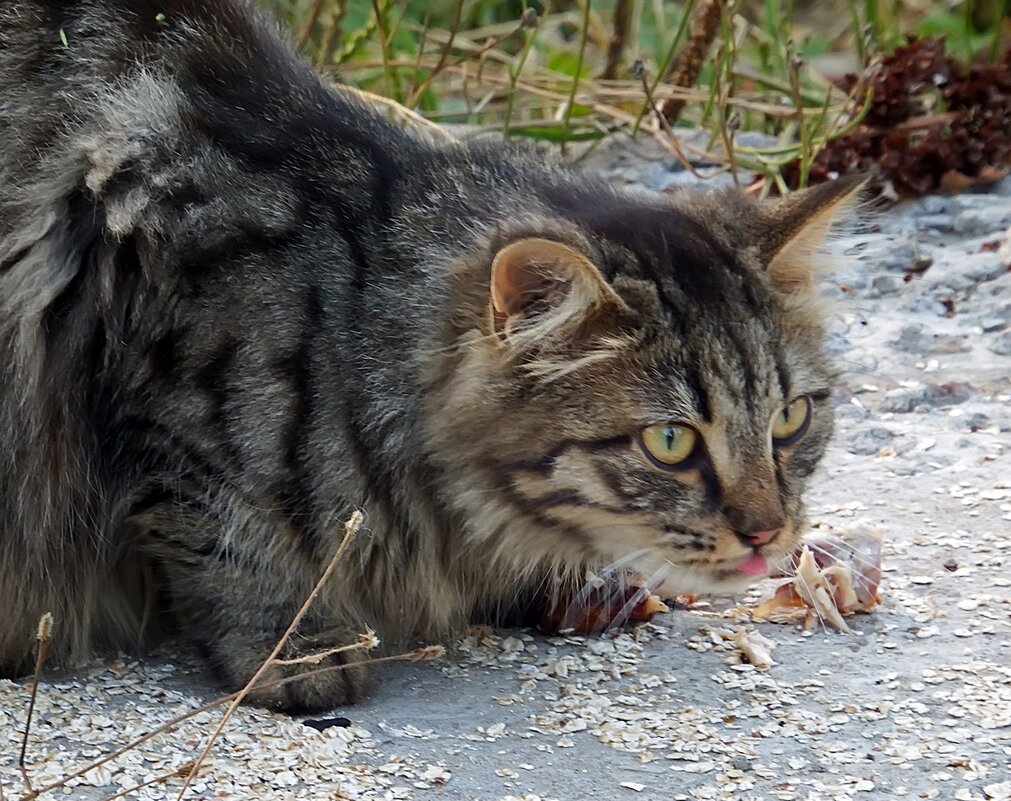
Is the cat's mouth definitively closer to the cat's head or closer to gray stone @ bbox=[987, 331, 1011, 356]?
the cat's head

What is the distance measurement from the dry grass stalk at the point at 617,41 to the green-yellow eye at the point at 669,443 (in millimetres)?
3162

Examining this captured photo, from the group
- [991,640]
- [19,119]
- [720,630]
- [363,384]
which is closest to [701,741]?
[720,630]

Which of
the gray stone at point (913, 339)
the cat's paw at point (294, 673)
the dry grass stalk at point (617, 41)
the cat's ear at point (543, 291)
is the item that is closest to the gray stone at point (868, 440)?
the gray stone at point (913, 339)

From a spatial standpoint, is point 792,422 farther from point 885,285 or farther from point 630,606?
point 885,285

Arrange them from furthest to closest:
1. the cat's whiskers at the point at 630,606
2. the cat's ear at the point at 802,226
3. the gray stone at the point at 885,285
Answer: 1. the gray stone at the point at 885,285
2. the cat's whiskers at the point at 630,606
3. the cat's ear at the point at 802,226

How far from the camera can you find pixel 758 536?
7.81 feet

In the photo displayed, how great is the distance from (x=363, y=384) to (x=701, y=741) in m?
0.83

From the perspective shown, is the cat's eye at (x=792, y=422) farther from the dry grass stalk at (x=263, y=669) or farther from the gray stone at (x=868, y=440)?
the gray stone at (x=868, y=440)

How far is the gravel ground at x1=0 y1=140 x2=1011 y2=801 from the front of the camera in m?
2.16

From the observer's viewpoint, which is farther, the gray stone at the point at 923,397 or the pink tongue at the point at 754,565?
the gray stone at the point at 923,397

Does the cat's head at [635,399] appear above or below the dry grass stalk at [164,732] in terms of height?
above

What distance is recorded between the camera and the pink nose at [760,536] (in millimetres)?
2377

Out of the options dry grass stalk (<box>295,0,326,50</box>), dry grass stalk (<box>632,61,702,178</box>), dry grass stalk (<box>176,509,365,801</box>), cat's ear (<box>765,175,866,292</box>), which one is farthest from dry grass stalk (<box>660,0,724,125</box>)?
dry grass stalk (<box>176,509,365,801</box>)

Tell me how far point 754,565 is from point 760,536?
7 centimetres
